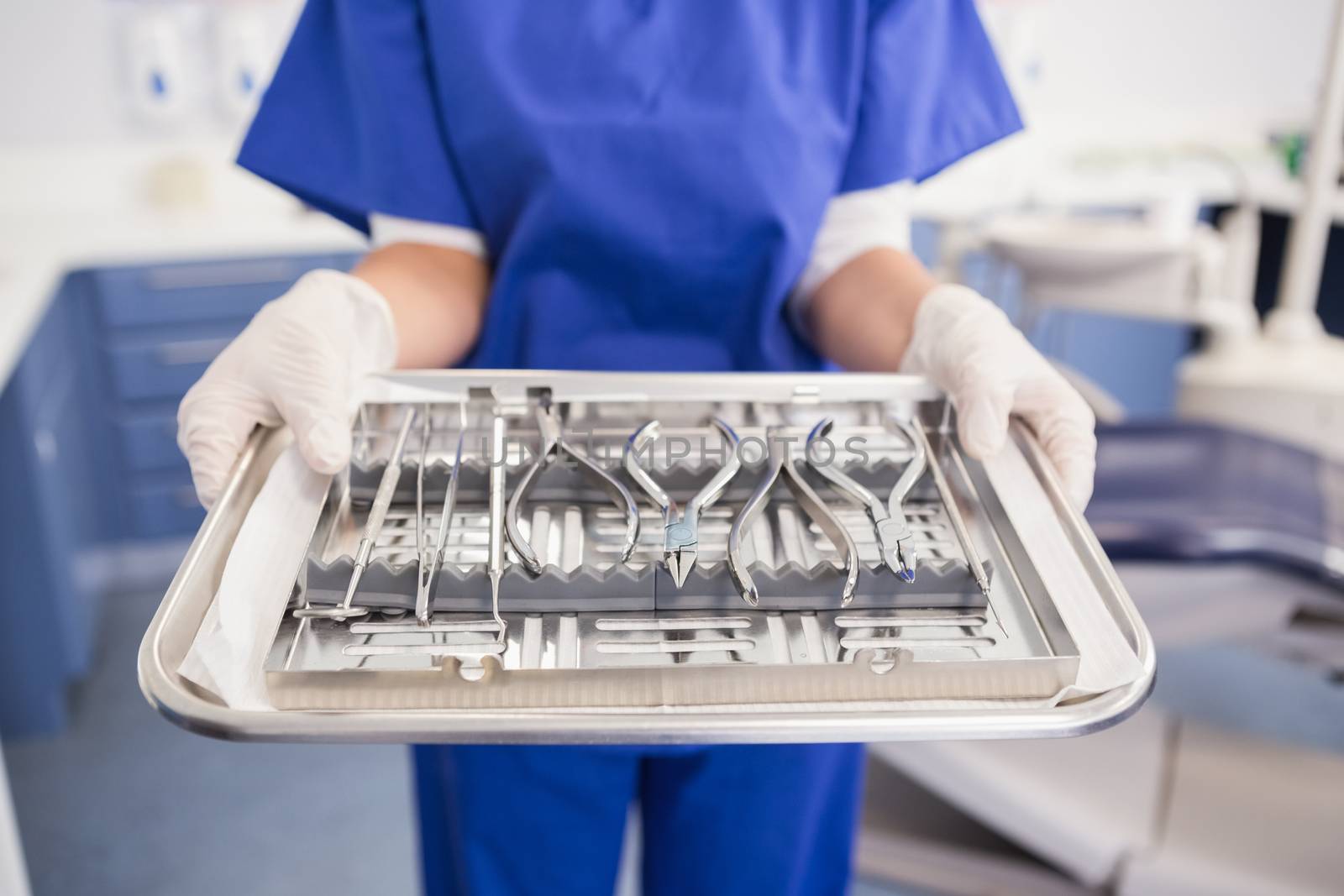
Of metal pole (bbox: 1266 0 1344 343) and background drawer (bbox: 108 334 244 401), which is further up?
metal pole (bbox: 1266 0 1344 343)

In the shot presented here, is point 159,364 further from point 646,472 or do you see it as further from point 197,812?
point 646,472

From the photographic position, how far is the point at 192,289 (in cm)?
223

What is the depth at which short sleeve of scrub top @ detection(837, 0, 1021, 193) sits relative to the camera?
2.63ft

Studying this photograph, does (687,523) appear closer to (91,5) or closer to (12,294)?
(12,294)

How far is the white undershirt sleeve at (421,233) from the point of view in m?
0.82

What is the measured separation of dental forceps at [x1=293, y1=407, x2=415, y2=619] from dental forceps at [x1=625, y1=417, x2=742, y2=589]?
13 centimetres

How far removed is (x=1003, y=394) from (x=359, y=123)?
0.52 metres

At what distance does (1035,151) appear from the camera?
10.1ft

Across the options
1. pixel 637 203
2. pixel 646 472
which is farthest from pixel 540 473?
pixel 637 203

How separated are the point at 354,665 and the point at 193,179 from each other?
7.69 ft

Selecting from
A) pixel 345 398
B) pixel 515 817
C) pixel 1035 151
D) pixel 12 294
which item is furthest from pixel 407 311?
pixel 1035 151

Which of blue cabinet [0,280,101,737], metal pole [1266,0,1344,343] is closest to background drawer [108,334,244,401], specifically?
blue cabinet [0,280,101,737]

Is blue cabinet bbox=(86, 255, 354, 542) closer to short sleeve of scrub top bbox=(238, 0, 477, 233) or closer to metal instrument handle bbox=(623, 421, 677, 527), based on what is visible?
short sleeve of scrub top bbox=(238, 0, 477, 233)

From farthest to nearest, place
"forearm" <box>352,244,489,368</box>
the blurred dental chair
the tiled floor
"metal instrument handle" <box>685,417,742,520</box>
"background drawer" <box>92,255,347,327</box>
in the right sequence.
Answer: "background drawer" <box>92,255,347,327</box>
the tiled floor
the blurred dental chair
"forearm" <box>352,244,489,368</box>
"metal instrument handle" <box>685,417,742,520</box>
